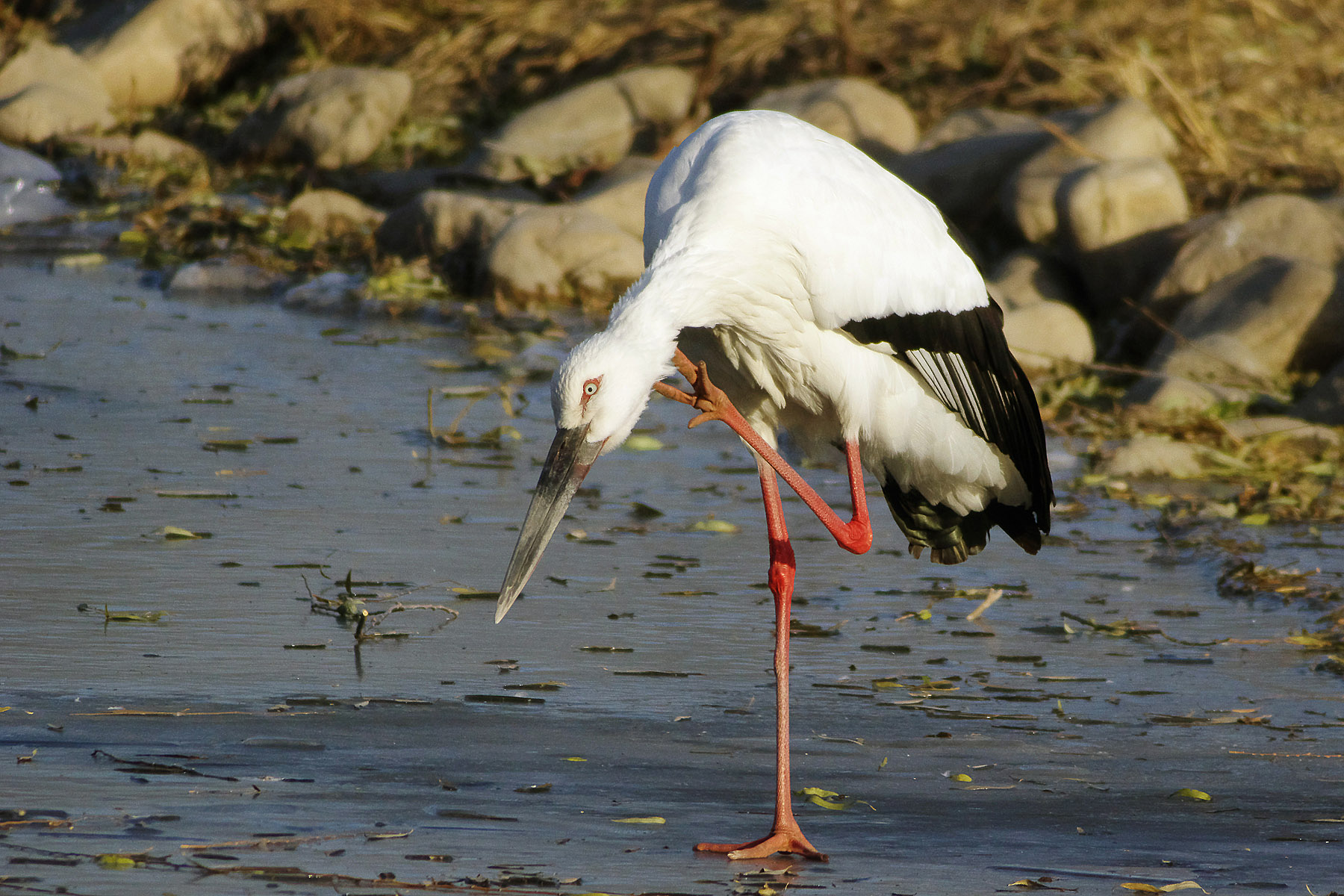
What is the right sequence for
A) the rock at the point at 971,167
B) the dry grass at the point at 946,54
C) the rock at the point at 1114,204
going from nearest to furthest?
the rock at the point at 1114,204
the rock at the point at 971,167
the dry grass at the point at 946,54

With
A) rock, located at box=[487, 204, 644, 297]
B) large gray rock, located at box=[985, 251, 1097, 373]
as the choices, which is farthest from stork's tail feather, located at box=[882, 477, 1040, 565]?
rock, located at box=[487, 204, 644, 297]

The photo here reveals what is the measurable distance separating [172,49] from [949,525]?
12.6 m

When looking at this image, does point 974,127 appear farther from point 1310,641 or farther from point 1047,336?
point 1310,641

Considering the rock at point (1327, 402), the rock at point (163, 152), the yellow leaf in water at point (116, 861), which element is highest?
the yellow leaf in water at point (116, 861)

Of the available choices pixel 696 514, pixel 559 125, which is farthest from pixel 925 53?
pixel 696 514

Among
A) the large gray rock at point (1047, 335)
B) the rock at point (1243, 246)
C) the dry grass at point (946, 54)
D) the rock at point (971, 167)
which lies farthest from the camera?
the dry grass at point (946, 54)

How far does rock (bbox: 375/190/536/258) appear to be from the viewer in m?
10.8

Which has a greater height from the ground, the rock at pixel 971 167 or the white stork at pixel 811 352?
the white stork at pixel 811 352

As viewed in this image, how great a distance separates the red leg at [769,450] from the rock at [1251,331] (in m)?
3.79

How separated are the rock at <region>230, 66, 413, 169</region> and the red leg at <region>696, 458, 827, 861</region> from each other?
9.70 m

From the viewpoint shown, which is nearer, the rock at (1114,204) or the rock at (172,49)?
the rock at (1114,204)

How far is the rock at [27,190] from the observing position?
12.5 m

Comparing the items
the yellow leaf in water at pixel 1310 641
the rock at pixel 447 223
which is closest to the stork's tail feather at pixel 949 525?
the yellow leaf in water at pixel 1310 641

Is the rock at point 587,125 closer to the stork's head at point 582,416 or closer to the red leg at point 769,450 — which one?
the red leg at point 769,450
